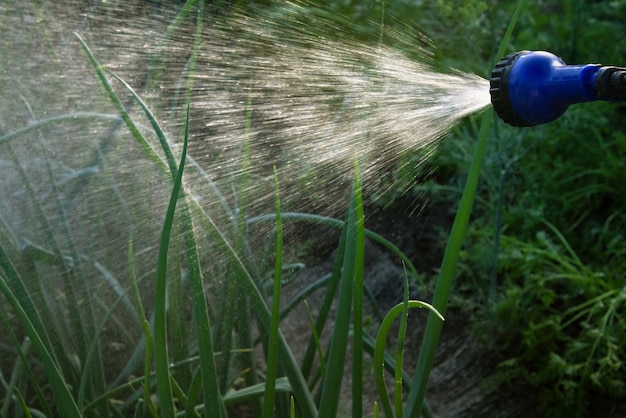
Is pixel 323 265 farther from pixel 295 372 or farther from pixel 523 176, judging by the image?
pixel 295 372

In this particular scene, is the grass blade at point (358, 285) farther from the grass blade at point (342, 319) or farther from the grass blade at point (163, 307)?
the grass blade at point (163, 307)

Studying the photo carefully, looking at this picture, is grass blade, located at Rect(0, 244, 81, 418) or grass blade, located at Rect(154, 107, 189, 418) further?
grass blade, located at Rect(0, 244, 81, 418)

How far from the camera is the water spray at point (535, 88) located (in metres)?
1.04

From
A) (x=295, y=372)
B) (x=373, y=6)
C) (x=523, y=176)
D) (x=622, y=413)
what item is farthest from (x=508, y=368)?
(x=373, y=6)

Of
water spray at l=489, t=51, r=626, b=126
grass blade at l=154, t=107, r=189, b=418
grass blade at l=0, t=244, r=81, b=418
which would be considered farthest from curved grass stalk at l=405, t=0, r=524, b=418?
grass blade at l=0, t=244, r=81, b=418

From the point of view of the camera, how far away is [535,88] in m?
1.08

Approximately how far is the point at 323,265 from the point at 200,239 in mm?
909

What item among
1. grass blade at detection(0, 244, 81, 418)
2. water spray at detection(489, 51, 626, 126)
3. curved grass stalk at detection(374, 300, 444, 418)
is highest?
water spray at detection(489, 51, 626, 126)

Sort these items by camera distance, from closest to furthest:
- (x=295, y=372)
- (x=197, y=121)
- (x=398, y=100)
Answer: (x=295, y=372) < (x=398, y=100) < (x=197, y=121)

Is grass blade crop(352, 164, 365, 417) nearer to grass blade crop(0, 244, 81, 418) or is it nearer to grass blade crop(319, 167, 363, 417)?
grass blade crop(319, 167, 363, 417)

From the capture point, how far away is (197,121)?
5.65ft

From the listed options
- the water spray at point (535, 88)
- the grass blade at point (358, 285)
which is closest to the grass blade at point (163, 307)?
the grass blade at point (358, 285)

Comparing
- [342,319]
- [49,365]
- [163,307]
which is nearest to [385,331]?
[342,319]

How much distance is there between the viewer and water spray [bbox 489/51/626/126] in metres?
1.04
